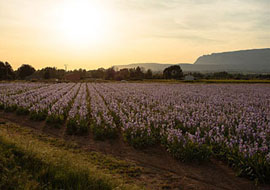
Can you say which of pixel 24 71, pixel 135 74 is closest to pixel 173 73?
pixel 135 74

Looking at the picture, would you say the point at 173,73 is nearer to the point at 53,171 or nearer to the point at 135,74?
the point at 135,74

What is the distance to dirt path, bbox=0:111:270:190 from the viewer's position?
546 centimetres

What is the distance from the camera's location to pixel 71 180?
4676 mm

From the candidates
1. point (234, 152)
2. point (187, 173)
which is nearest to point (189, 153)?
point (187, 173)

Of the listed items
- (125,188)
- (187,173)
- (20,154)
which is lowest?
(187,173)

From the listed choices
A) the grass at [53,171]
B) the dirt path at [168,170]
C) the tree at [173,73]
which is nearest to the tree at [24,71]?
the tree at [173,73]

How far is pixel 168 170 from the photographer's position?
6355 millimetres

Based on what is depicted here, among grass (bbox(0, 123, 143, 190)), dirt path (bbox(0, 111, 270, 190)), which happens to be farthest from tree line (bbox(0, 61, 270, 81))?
grass (bbox(0, 123, 143, 190))

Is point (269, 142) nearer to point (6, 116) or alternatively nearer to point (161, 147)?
point (161, 147)

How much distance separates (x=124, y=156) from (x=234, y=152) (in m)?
3.46

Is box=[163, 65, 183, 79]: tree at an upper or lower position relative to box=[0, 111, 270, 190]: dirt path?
upper

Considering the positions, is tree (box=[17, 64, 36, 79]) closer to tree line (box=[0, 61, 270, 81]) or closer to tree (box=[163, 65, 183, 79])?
tree line (box=[0, 61, 270, 81])

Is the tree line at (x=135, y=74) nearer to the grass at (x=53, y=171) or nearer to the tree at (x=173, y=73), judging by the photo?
the tree at (x=173, y=73)

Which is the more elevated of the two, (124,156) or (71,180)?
(71,180)
